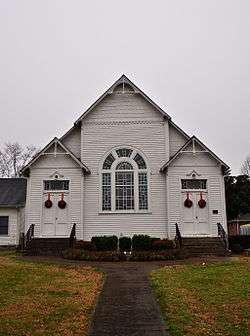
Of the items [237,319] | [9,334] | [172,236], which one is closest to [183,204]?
[172,236]

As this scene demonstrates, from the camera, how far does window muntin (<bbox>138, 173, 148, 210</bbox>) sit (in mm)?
27250

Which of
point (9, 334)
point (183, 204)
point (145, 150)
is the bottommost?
point (9, 334)

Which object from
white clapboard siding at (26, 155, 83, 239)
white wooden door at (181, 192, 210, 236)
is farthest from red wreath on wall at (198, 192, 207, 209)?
white clapboard siding at (26, 155, 83, 239)

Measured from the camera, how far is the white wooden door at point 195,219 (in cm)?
2648

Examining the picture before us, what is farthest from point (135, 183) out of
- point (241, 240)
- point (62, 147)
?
point (241, 240)

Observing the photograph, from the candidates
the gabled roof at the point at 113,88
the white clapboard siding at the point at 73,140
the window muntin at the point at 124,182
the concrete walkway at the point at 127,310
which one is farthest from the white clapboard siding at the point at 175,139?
the concrete walkway at the point at 127,310

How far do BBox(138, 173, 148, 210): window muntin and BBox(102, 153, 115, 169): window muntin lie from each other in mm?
1984

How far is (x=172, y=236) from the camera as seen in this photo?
86.5 feet

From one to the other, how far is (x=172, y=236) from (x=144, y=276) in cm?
1071

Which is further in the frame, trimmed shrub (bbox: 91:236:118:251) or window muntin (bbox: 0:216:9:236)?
window muntin (bbox: 0:216:9:236)

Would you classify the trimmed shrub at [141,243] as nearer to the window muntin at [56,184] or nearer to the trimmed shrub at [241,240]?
the window muntin at [56,184]

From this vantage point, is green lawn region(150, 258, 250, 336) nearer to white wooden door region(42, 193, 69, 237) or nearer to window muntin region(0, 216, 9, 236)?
white wooden door region(42, 193, 69, 237)

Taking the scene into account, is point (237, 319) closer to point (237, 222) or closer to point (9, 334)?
point (9, 334)

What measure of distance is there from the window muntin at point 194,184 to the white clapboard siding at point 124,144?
124 centimetres
